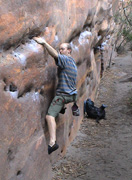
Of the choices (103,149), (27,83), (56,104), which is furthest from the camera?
(103,149)

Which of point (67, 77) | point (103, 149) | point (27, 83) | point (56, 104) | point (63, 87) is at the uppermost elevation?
point (27, 83)

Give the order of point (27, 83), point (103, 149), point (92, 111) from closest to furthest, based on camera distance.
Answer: point (27, 83) → point (103, 149) → point (92, 111)

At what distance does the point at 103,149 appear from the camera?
595 centimetres

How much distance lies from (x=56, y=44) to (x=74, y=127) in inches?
102

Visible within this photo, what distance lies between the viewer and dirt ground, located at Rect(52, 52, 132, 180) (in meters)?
4.82

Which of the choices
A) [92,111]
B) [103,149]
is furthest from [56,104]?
[92,111]

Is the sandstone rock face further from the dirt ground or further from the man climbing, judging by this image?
the dirt ground

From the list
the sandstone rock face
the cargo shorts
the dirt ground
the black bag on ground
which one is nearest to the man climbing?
the cargo shorts

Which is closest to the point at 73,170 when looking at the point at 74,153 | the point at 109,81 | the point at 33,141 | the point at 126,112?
the point at 74,153

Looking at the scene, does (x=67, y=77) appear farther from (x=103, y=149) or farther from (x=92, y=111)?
(x=92, y=111)

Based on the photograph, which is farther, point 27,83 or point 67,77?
point 67,77

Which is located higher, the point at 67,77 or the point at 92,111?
the point at 67,77

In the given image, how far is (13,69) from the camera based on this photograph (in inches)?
128

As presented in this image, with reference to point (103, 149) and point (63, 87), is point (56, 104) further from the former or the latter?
point (103, 149)
